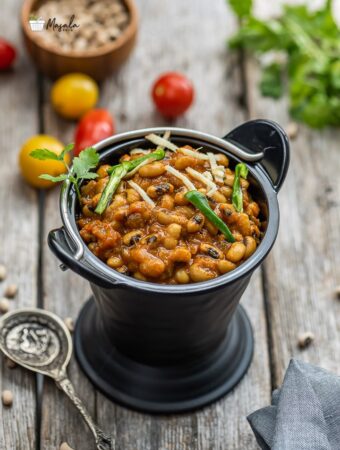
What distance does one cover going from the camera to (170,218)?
188 centimetres

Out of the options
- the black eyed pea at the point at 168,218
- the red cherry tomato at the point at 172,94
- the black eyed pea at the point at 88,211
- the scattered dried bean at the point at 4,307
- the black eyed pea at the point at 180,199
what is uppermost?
the red cherry tomato at the point at 172,94

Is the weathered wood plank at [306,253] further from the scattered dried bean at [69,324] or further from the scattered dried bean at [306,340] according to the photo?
the scattered dried bean at [69,324]

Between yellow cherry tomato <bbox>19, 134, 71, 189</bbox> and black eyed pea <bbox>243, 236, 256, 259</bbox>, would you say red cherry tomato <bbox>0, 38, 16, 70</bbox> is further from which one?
black eyed pea <bbox>243, 236, 256, 259</bbox>

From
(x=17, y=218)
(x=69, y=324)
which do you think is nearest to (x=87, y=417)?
(x=69, y=324)

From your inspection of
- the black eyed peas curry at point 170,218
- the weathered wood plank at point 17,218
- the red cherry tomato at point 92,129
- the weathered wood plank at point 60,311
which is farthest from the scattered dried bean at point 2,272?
the black eyed peas curry at point 170,218

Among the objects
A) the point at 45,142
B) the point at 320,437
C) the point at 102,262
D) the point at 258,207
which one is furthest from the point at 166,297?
the point at 45,142

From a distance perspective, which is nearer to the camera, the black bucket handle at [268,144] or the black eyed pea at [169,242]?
the black eyed pea at [169,242]

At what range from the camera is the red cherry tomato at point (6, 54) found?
3.03 meters

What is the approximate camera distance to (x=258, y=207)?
6.71 ft

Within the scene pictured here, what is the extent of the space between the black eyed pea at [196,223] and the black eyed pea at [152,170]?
0.16 metres

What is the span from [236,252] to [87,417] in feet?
2.31

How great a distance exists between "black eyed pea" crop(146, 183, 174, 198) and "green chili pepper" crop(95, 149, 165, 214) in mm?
85

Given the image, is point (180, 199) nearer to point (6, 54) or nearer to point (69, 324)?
point (69, 324)

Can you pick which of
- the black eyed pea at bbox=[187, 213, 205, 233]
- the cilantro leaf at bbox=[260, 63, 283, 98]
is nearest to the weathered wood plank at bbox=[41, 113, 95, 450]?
the black eyed pea at bbox=[187, 213, 205, 233]
